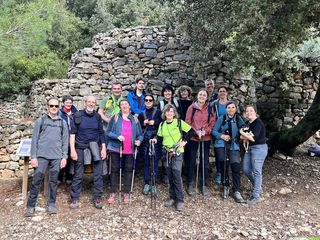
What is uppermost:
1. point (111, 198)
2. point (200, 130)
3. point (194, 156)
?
point (200, 130)

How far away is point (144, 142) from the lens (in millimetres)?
6711

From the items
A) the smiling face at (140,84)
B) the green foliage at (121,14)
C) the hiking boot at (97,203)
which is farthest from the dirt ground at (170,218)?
the green foliage at (121,14)

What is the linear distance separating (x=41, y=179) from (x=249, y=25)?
4563 mm

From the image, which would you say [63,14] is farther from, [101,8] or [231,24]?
[231,24]

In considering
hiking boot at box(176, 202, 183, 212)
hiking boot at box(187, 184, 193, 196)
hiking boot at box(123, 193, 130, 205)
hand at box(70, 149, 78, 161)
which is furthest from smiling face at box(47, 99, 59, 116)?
hiking boot at box(187, 184, 193, 196)

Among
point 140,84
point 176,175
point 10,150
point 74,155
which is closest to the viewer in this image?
point 74,155

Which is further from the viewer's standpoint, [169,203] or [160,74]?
[160,74]

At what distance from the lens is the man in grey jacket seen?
577cm

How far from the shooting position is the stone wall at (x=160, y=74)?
9.86 m

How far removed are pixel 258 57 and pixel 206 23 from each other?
4.51 feet

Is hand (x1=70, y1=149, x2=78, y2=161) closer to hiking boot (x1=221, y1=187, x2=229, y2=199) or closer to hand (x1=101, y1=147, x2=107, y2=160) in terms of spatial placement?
hand (x1=101, y1=147, x2=107, y2=160)

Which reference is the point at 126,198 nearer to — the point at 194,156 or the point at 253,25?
the point at 194,156

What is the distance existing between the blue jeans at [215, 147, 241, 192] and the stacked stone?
194 inches

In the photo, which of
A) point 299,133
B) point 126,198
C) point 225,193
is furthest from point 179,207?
point 299,133
